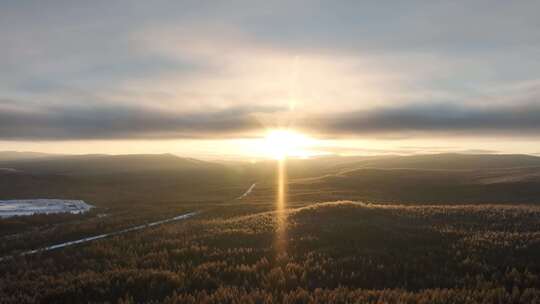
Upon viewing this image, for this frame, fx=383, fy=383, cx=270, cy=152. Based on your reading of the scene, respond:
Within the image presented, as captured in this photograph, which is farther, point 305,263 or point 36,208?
point 36,208

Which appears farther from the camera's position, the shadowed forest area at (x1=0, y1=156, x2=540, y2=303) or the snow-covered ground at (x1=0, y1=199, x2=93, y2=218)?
the snow-covered ground at (x1=0, y1=199, x2=93, y2=218)

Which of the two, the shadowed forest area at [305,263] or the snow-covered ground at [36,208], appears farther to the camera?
the snow-covered ground at [36,208]

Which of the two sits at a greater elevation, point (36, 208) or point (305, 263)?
point (305, 263)

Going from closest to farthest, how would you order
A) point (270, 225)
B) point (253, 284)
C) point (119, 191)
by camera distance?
point (253, 284) < point (270, 225) < point (119, 191)

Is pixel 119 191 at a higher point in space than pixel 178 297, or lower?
lower

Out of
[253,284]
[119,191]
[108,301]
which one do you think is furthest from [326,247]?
[119,191]

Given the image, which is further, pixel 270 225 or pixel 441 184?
pixel 441 184

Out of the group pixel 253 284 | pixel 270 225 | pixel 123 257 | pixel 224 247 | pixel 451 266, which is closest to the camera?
pixel 253 284

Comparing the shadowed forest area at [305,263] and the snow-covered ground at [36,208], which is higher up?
the shadowed forest area at [305,263]

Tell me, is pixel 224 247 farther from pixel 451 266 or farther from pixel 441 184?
pixel 441 184

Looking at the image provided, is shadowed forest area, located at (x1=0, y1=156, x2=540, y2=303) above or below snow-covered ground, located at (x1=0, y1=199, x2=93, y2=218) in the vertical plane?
above
